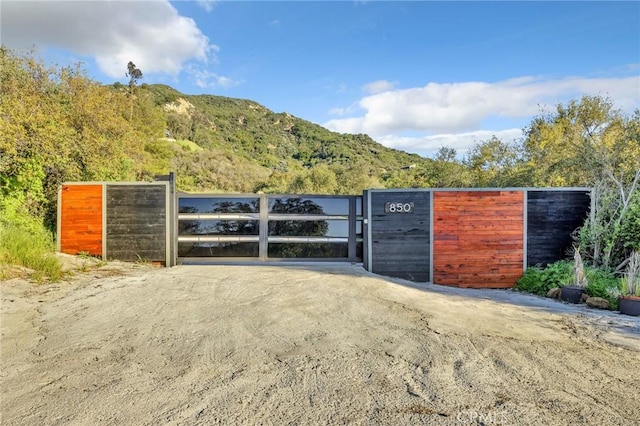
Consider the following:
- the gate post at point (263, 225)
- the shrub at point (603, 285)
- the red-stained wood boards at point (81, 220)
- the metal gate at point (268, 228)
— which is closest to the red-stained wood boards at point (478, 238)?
the shrub at point (603, 285)

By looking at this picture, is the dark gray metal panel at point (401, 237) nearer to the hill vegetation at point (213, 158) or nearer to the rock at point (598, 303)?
the rock at point (598, 303)

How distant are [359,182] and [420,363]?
56.1 feet

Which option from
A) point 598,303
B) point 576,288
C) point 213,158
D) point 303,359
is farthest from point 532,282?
point 213,158

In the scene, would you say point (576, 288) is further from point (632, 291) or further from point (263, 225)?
point (263, 225)

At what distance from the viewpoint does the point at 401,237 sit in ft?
25.0

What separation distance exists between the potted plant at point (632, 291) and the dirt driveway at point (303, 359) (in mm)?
301

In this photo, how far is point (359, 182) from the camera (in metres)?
19.9

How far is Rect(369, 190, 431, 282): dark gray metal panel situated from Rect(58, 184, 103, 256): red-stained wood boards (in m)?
5.75

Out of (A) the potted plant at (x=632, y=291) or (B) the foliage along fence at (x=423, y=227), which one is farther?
(B) the foliage along fence at (x=423, y=227)

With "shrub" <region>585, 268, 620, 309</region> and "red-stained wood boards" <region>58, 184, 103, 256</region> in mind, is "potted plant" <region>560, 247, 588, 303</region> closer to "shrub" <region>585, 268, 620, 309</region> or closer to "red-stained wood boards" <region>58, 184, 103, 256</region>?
"shrub" <region>585, 268, 620, 309</region>

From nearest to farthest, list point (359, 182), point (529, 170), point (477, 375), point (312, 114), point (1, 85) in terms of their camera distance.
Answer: point (477, 375)
point (1, 85)
point (529, 170)
point (359, 182)
point (312, 114)

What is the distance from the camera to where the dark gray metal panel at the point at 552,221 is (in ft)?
24.7

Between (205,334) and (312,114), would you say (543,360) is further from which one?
(312,114)

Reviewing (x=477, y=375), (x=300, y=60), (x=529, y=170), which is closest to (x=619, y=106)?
(x=529, y=170)
